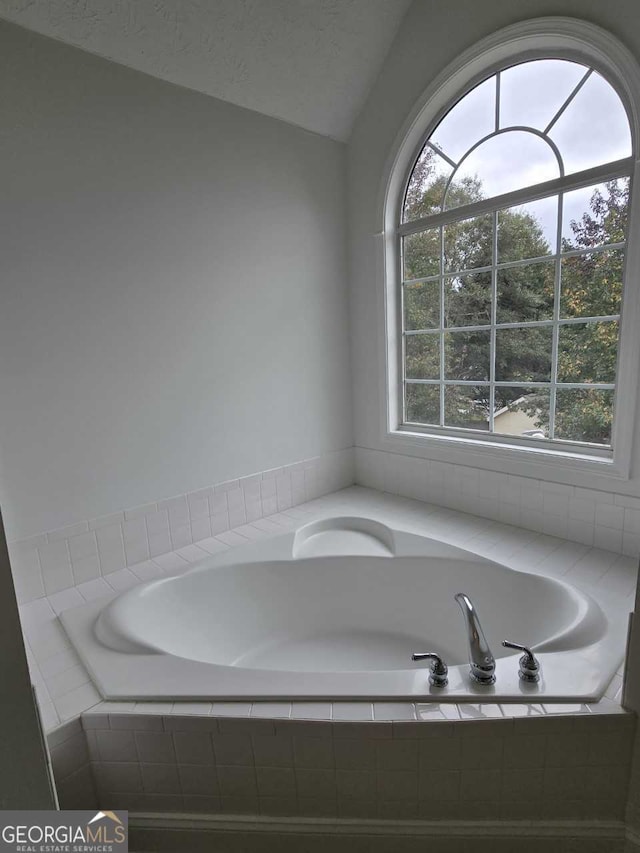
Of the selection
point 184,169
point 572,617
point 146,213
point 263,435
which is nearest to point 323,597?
point 263,435

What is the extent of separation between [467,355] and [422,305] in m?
0.39

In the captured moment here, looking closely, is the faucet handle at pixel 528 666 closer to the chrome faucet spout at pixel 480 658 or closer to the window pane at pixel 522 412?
the chrome faucet spout at pixel 480 658

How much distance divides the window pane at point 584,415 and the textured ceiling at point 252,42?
1.81 metres

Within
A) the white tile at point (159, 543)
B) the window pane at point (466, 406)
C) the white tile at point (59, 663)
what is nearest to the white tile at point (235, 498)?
the white tile at point (159, 543)

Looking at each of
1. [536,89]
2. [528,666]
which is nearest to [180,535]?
[528,666]

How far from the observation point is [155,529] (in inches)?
80.3

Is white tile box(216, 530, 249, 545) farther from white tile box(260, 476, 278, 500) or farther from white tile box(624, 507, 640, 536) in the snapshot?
white tile box(624, 507, 640, 536)

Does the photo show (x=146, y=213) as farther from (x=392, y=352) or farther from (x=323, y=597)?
(x=323, y=597)

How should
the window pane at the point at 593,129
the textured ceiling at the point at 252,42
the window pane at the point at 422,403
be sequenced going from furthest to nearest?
the window pane at the point at 422,403 < the window pane at the point at 593,129 < the textured ceiling at the point at 252,42

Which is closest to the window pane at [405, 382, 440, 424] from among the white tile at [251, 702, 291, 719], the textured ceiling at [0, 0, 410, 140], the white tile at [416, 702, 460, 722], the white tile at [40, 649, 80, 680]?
the textured ceiling at [0, 0, 410, 140]

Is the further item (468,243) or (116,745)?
(468,243)

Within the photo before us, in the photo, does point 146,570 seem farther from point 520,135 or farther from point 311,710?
point 520,135

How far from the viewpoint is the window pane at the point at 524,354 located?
6.68 ft

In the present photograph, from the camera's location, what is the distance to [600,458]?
190 cm
